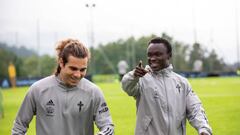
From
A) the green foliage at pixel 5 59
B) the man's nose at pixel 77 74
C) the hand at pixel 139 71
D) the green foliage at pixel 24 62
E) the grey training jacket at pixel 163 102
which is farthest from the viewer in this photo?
the green foliage at pixel 24 62

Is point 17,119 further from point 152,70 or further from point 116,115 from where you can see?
point 116,115

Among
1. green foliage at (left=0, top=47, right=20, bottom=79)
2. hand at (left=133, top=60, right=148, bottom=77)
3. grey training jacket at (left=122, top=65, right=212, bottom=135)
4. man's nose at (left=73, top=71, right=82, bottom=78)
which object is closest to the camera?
man's nose at (left=73, top=71, right=82, bottom=78)

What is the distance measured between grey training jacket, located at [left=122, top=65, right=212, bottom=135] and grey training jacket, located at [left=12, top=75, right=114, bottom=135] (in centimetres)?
85

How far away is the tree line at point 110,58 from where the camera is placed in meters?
54.4

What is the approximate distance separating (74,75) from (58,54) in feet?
0.89

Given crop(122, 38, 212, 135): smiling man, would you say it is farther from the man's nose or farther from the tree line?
the tree line

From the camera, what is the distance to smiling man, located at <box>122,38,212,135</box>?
16.6 feet

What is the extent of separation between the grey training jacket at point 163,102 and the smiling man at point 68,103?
2.81 feet

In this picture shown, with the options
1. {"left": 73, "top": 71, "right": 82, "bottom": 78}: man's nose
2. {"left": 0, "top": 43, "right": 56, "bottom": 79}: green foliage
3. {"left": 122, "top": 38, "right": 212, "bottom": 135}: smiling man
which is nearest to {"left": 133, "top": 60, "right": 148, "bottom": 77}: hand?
{"left": 122, "top": 38, "right": 212, "bottom": 135}: smiling man

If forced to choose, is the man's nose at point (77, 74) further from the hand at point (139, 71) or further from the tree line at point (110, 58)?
the tree line at point (110, 58)

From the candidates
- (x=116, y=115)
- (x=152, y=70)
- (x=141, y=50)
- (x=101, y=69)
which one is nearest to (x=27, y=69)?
(x=101, y=69)

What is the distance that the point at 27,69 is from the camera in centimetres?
5934

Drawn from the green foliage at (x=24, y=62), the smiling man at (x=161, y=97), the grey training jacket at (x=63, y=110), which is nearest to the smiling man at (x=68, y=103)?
the grey training jacket at (x=63, y=110)

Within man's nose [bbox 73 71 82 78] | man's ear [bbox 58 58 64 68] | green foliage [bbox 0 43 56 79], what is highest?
man's ear [bbox 58 58 64 68]
